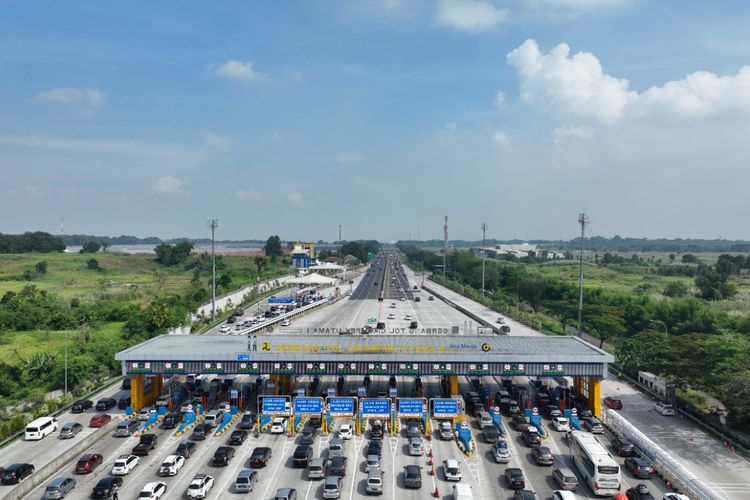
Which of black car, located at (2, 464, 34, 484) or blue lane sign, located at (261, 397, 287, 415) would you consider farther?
blue lane sign, located at (261, 397, 287, 415)

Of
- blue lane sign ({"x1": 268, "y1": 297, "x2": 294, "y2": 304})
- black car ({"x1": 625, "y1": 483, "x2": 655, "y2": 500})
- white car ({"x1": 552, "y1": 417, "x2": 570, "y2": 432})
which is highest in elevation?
blue lane sign ({"x1": 268, "y1": 297, "x2": 294, "y2": 304})

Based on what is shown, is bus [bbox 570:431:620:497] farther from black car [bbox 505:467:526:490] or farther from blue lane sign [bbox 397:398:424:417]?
blue lane sign [bbox 397:398:424:417]

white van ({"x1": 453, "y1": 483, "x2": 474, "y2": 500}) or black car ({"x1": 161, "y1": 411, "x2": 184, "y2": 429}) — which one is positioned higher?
white van ({"x1": 453, "y1": 483, "x2": 474, "y2": 500})

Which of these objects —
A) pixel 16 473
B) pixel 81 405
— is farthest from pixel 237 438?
pixel 81 405

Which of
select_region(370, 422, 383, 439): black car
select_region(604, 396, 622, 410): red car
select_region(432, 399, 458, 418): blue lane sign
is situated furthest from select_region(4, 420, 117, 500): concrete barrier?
select_region(604, 396, 622, 410): red car

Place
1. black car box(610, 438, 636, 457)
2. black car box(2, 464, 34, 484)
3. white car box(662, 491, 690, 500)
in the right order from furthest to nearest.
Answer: black car box(610, 438, 636, 457) → black car box(2, 464, 34, 484) → white car box(662, 491, 690, 500)

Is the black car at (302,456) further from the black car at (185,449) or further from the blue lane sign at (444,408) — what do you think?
the blue lane sign at (444,408)

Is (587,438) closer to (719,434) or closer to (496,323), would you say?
(719,434)
